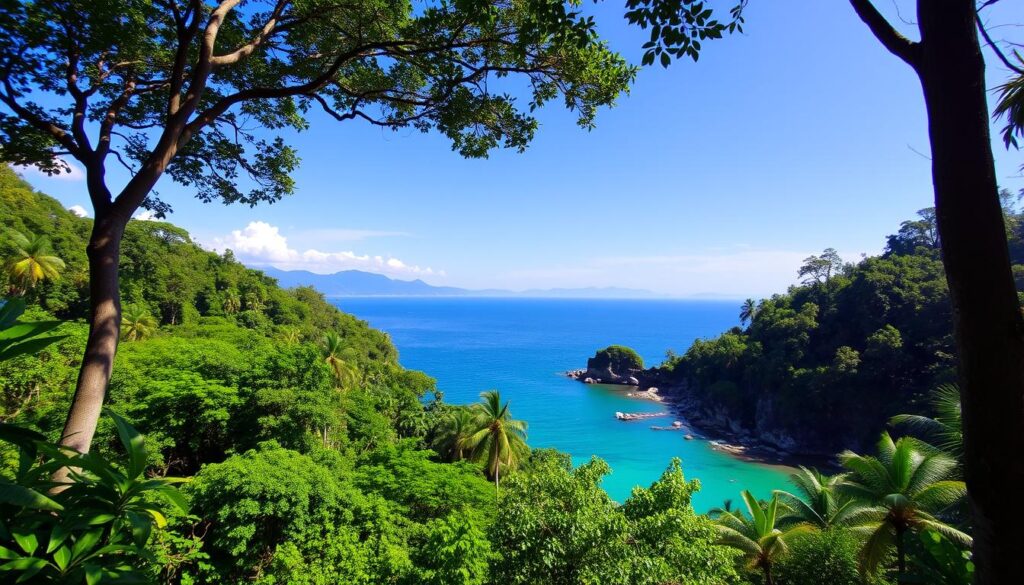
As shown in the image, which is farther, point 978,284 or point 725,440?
point 725,440

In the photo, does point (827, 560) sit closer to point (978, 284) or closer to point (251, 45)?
point (978, 284)

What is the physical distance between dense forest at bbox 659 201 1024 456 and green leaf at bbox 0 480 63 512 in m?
39.2

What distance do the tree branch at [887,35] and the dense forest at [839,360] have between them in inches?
1437

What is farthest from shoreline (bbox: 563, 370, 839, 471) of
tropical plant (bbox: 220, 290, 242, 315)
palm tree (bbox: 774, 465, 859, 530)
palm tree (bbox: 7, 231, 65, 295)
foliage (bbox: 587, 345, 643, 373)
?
palm tree (bbox: 7, 231, 65, 295)

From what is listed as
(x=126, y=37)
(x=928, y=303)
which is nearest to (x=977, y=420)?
(x=126, y=37)

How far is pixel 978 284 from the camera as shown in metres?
1.70

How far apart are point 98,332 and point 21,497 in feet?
7.12

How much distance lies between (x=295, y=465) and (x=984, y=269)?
10.8m

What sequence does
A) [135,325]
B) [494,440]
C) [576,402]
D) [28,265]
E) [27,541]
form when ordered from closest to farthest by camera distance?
[27,541]
[494,440]
[28,265]
[135,325]
[576,402]

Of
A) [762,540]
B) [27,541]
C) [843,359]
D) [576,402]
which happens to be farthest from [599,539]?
[576,402]

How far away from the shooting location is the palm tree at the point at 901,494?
9016 mm

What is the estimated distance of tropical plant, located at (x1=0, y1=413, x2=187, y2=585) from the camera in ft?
6.34

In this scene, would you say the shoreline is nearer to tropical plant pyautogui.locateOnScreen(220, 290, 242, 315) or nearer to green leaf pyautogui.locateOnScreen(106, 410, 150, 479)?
green leaf pyautogui.locateOnScreen(106, 410, 150, 479)

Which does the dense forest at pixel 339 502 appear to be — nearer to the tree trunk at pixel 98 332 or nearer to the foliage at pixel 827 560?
the foliage at pixel 827 560
